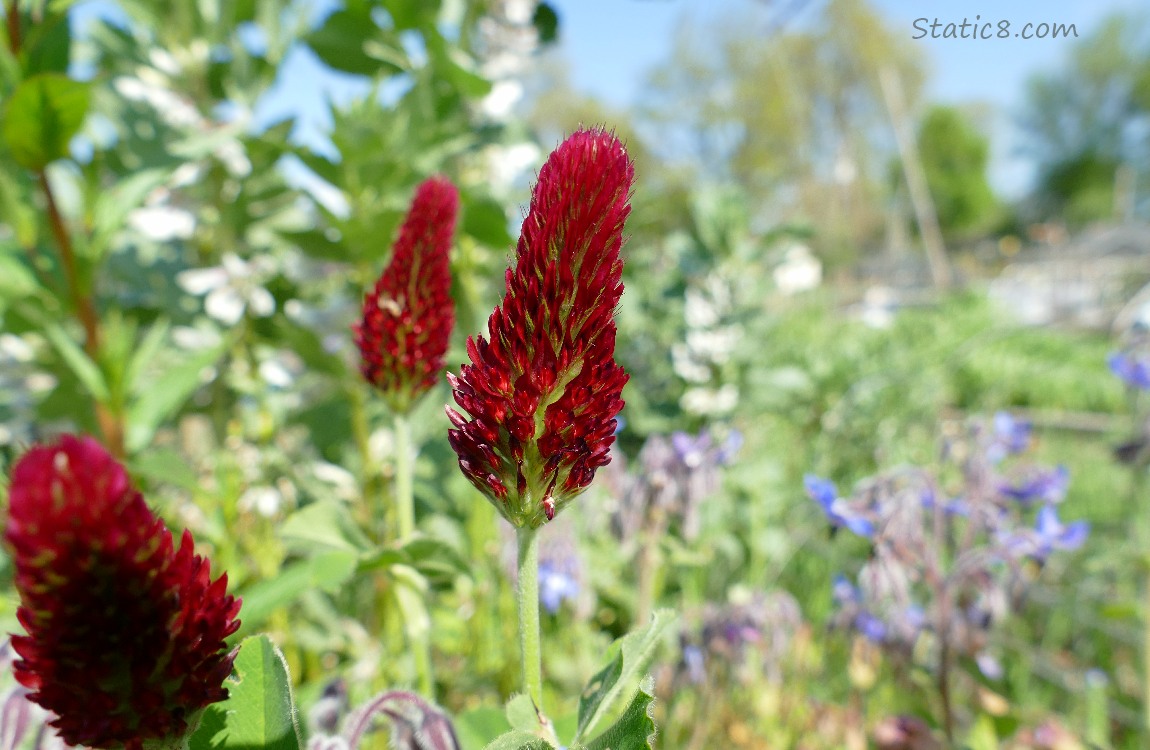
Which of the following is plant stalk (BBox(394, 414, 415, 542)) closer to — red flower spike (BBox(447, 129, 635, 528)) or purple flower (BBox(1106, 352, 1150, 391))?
red flower spike (BBox(447, 129, 635, 528))

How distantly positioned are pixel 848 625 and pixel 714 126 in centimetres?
1765

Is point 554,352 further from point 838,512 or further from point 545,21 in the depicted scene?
point 545,21

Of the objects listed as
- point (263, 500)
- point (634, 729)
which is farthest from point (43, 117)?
point (634, 729)

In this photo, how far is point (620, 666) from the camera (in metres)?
0.43

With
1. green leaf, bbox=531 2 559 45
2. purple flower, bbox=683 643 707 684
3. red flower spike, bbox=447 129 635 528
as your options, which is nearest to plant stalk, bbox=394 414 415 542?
red flower spike, bbox=447 129 635 528

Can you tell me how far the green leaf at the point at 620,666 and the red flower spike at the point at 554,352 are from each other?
0.10 m

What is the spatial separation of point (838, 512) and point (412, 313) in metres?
0.78

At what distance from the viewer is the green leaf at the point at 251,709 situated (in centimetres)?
43

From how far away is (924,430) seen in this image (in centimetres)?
299

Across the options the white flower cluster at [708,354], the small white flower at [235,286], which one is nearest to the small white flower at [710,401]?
the white flower cluster at [708,354]

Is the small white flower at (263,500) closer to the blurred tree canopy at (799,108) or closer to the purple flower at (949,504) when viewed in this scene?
the purple flower at (949,504)

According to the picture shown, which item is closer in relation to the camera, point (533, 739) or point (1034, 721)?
point (533, 739)

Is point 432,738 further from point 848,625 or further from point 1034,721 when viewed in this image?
point 1034,721

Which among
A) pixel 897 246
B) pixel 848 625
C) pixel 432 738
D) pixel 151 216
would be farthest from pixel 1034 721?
pixel 897 246
